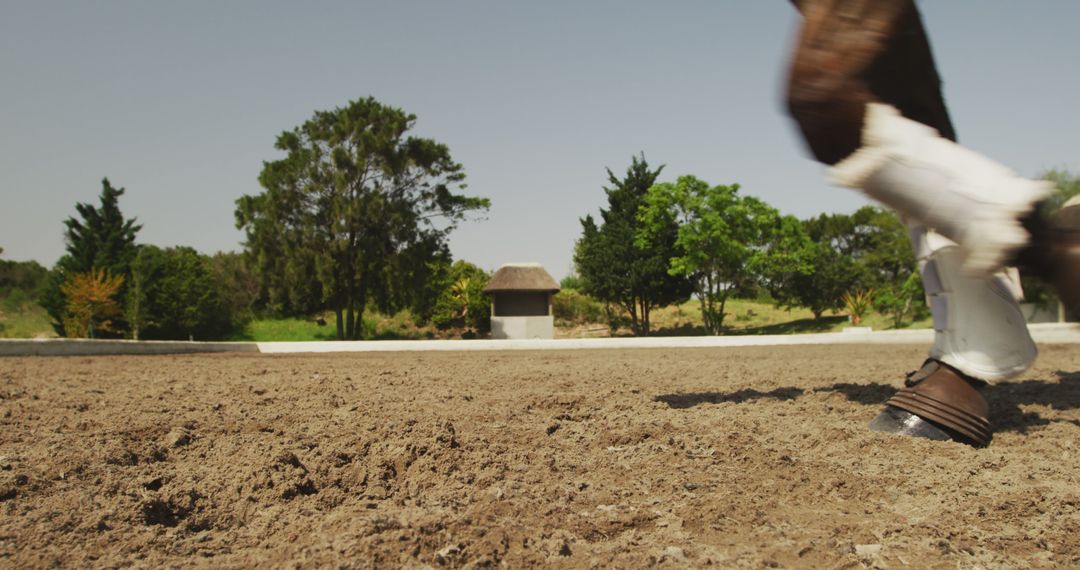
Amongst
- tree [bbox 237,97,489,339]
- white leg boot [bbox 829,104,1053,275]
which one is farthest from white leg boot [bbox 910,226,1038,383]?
tree [bbox 237,97,489,339]

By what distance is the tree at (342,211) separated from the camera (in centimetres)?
2909

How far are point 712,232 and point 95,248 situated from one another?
30940mm

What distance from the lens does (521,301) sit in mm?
33250

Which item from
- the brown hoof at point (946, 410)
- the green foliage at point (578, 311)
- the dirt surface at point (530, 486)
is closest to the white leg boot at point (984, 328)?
the brown hoof at point (946, 410)

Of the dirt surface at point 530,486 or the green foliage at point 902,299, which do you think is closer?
the dirt surface at point 530,486

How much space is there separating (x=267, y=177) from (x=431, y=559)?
101 ft

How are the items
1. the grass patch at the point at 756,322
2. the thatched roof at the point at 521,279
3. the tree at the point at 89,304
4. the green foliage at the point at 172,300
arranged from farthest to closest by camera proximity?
the grass patch at the point at 756,322 < the thatched roof at the point at 521,279 < the green foliage at the point at 172,300 < the tree at the point at 89,304

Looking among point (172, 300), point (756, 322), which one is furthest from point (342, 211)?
point (756, 322)

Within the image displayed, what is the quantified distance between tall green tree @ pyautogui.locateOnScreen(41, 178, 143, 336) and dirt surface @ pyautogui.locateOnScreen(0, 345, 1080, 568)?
1136 inches

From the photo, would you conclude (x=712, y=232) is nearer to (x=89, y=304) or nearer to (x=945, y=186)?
(x=89, y=304)

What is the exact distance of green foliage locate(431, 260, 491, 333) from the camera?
116ft

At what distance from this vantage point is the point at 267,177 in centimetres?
2955

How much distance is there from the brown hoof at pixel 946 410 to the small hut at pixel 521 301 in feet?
93.6

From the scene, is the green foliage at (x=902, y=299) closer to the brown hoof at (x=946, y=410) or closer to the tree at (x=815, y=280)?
the tree at (x=815, y=280)
